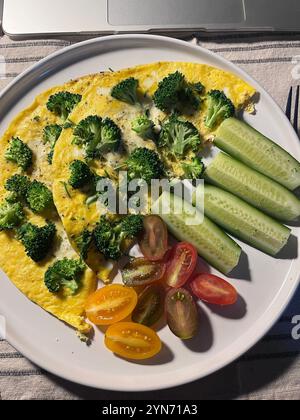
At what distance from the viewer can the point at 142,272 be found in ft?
11.7

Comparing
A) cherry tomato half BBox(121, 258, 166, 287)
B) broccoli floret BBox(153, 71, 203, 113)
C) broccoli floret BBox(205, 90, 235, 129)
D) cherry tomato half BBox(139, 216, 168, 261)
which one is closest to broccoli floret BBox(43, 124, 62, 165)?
broccoli floret BBox(153, 71, 203, 113)

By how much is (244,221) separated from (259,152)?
52cm

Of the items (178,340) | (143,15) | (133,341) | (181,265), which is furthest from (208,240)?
(143,15)

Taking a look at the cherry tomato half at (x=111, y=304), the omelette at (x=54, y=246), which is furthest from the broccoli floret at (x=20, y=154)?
the cherry tomato half at (x=111, y=304)

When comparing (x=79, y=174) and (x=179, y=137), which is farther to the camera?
(x=179, y=137)

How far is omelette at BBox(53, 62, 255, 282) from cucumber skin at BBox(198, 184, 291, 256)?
0.33 metres

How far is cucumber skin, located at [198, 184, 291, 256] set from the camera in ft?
12.0

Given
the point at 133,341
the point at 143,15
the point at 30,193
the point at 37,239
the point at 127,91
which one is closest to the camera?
the point at 133,341

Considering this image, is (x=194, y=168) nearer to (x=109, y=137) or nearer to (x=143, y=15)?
(x=109, y=137)

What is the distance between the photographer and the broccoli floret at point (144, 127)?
146 inches
